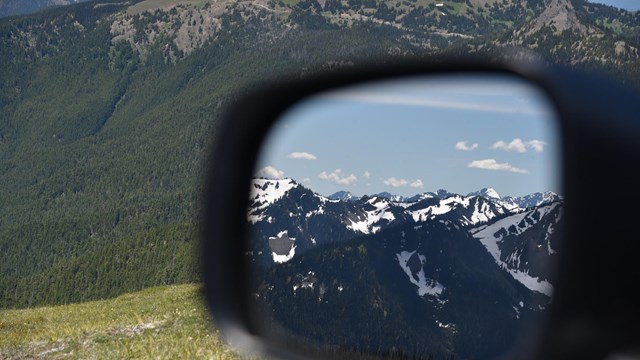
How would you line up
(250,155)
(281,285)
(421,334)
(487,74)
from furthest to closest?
(250,155) → (281,285) → (487,74) → (421,334)

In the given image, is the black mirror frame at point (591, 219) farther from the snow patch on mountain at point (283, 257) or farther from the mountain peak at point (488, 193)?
the snow patch on mountain at point (283, 257)

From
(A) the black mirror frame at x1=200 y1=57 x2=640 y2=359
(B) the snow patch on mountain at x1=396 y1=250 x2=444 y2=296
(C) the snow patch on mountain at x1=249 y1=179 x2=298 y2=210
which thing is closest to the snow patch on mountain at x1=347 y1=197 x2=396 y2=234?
(B) the snow patch on mountain at x1=396 y1=250 x2=444 y2=296

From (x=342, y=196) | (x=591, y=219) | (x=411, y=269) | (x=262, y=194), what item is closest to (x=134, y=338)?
(x=262, y=194)

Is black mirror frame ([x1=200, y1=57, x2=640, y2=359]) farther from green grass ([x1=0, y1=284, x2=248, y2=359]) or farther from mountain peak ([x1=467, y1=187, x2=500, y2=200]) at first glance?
green grass ([x1=0, y1=284, x2=248, y2=359])

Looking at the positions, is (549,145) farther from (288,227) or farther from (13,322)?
(13,322)

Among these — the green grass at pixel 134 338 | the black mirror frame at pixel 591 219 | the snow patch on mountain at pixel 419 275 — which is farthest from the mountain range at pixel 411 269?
the green grass at pixel 134 338

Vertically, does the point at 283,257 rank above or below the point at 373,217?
below

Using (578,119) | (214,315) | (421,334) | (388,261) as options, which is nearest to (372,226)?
(388,261)

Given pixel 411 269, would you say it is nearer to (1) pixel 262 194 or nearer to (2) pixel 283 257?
(2) pixel 283 257

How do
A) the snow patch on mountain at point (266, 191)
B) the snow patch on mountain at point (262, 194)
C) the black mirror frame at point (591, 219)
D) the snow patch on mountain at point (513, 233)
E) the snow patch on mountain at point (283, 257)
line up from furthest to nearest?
the snow patch on mountain at point (262, 194)
the snow patch on mountain at point (266, 191)
the snow patch on mountain at point (283, 257)
the snow patch on mountain at point (513, 233)
the black mirror frame at point (591, 219)
